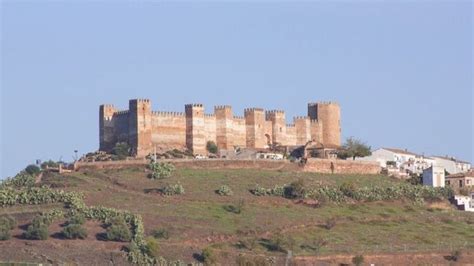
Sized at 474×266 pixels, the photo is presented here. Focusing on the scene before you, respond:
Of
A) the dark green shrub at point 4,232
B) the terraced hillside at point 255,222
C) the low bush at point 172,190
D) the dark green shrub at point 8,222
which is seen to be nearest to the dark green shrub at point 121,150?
the terraced hillside at point 255,222

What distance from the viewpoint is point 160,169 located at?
9119 cm

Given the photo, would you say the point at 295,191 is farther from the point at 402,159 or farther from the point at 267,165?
the point at 402,159

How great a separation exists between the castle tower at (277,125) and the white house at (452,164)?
Result: 40.2 feet

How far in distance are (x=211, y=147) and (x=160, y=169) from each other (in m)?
11.7

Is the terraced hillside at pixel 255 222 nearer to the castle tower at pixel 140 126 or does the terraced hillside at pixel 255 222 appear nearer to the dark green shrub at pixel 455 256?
the dark green shrub at pixel 455 256

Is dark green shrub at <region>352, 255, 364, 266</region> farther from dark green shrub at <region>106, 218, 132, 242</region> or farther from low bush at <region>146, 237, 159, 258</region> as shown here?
dark green shrub at <region>106, 218, 132, 242</region>

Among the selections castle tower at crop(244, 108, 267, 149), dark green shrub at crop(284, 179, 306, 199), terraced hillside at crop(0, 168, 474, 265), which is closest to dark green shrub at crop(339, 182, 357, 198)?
terraced hillside at crop(0, 168, 474, 265)

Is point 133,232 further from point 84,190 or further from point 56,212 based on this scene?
point 84,190

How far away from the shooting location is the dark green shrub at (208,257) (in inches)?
2859

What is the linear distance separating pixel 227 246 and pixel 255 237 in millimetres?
2455

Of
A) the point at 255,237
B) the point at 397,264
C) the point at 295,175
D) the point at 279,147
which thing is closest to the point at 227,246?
the point at 255,237

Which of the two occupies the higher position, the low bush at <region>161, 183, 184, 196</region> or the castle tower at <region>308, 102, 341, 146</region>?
the castle tower at <region>308, 102, 341, 146</region>

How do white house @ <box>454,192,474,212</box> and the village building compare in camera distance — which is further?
the village building

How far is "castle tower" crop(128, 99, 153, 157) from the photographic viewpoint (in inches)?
3942
